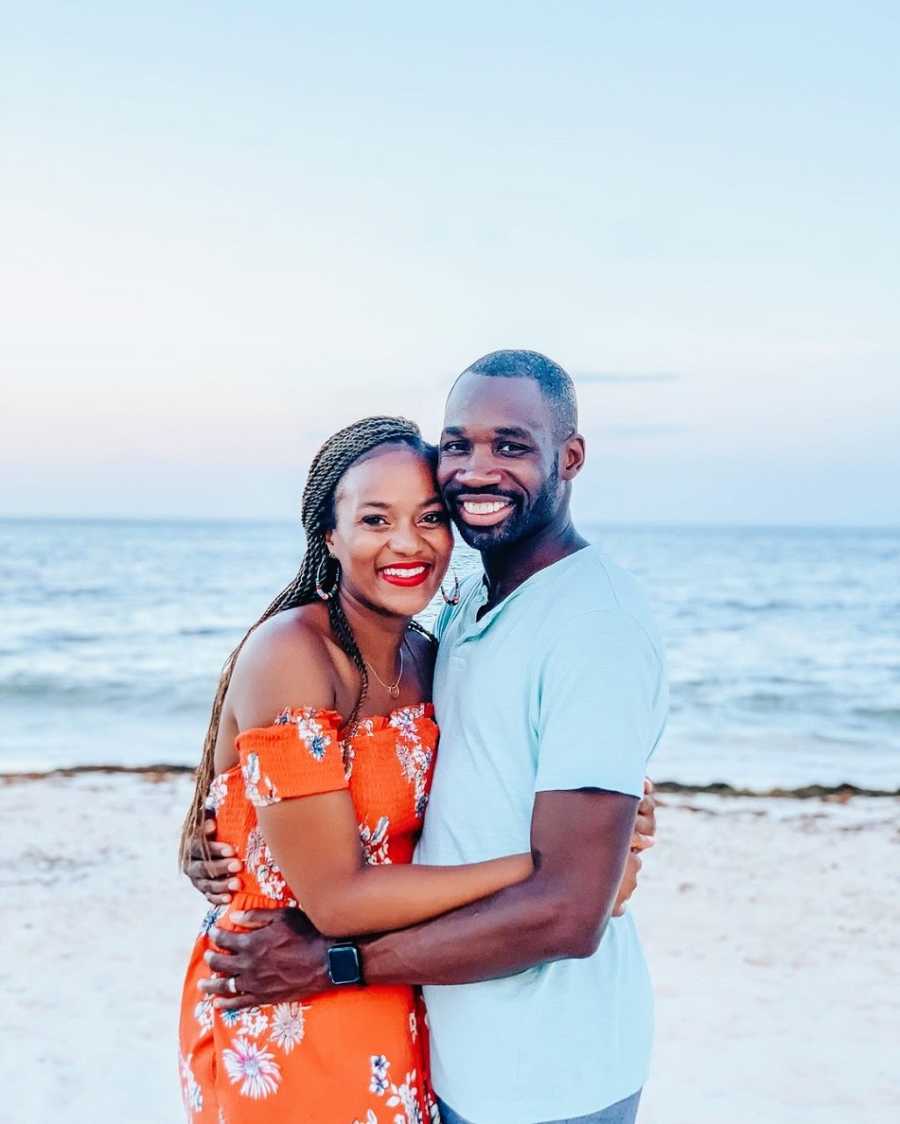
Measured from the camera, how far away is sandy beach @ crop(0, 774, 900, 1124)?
15.6 ft

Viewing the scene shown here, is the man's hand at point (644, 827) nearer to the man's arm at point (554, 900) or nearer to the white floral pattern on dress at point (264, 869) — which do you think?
the man's arm at point (554, 900)

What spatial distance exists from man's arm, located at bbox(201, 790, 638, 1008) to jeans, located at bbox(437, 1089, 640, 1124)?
0.34 meters

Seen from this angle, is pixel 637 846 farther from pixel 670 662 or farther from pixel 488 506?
pixel 670 662

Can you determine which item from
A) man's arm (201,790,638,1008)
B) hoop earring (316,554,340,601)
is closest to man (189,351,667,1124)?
man's arm (201,790,638,1008)

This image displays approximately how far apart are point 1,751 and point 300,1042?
11751 millimetres

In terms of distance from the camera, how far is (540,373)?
97.0 inches

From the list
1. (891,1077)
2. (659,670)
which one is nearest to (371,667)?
(659,670)

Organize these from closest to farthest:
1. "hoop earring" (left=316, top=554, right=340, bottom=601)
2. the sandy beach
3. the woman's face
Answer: the woman's face < "hoop earring" (left=316, top=554, right=340, bottom=601) < the sandy beach

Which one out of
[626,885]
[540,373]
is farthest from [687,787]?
[540,373]

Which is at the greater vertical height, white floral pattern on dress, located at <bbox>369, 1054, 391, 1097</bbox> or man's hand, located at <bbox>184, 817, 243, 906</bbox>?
man's hand, located at <bbox>184, 817, 243, 906</bbox>

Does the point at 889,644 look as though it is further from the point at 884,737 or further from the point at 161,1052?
the point at 161,1052

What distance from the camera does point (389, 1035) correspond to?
2307mm

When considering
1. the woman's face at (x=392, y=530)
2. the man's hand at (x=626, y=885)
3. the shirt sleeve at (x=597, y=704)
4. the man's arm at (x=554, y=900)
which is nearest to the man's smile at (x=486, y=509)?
the woman's face at (x=392, y=530)

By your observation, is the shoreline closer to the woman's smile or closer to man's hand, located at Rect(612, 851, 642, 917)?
man's hand, located at Rect(612, 851, 642, 917)
